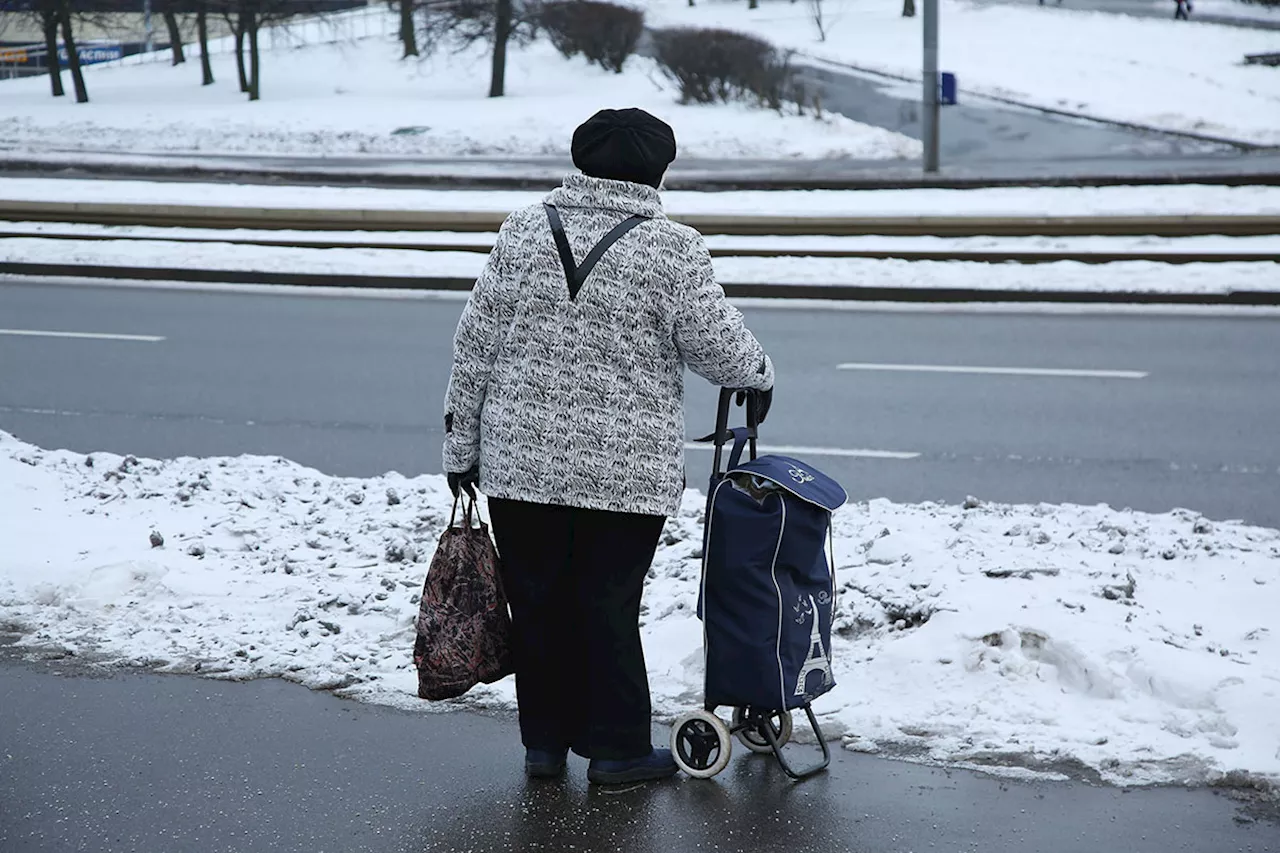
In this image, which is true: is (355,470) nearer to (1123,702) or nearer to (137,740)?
(137,740)

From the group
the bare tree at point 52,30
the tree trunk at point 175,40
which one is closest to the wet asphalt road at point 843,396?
the bare tree at point 52,30

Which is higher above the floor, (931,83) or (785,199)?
(931,83)

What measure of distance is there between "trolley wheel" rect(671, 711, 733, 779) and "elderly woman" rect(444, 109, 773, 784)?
203mm

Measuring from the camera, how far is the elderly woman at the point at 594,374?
3645 millimetres

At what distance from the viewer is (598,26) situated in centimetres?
4022

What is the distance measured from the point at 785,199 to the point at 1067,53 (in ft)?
82.3

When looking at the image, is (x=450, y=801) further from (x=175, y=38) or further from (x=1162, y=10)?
(x=1162, y=10)

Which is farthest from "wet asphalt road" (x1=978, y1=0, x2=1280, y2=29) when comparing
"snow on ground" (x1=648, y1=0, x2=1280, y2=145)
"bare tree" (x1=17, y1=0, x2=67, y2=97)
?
"bare tree" (x1=17, y1=0, x2=67, y2=97)

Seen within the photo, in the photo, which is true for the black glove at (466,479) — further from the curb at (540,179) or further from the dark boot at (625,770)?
the curb at (540,179)

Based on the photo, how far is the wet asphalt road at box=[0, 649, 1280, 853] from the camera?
3645 mm

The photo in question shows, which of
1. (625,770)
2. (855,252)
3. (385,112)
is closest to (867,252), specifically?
(855,252)

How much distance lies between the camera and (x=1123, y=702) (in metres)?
4.21

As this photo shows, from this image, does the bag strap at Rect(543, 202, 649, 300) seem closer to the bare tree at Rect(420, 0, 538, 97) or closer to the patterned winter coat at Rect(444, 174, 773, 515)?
the patterned winter coat at Rect(444, 174, 773, 515)

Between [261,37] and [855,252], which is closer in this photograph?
[855,252]
